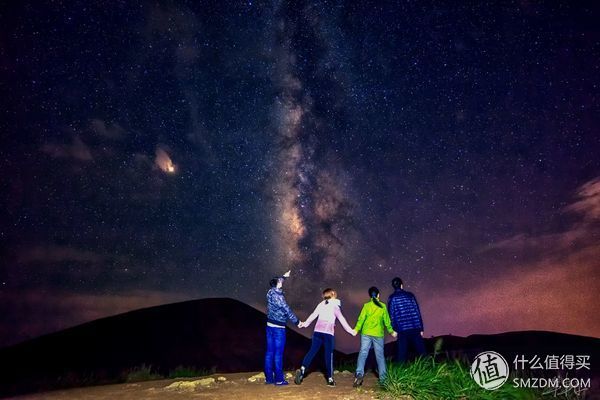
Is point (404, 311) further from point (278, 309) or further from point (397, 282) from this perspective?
point (278, 309)

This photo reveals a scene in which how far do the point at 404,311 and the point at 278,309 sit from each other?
270 cm

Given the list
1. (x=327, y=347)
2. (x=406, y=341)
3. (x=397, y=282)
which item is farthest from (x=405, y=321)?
(x=327, y=347)

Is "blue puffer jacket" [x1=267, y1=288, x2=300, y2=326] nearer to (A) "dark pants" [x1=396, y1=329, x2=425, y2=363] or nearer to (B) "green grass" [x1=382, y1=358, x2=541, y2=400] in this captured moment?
(B) "green grass" [x1=382, y1=358, x2=541, y2=400]

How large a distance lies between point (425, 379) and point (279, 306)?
8.92 ft

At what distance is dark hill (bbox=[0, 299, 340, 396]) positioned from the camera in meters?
27.7

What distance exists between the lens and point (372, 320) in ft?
22.1

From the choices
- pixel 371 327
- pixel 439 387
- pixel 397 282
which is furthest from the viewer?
pixel 397 282

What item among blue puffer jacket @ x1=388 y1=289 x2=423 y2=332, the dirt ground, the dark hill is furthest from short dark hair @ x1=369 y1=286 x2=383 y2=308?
the dark hill

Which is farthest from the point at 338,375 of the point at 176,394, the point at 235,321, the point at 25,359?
the point at 235,321

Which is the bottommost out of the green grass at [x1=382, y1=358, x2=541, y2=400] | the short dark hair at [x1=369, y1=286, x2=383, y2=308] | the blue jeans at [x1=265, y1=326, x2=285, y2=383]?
the green grass at [x1=382, y1=358, x2=541, y2=400]

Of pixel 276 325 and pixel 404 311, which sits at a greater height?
pixel 404 311

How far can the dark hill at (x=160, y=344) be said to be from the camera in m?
27.7

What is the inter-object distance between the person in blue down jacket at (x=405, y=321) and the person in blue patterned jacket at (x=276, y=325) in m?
2.19

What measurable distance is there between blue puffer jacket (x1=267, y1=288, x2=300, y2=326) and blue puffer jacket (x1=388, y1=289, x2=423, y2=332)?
217 cm
